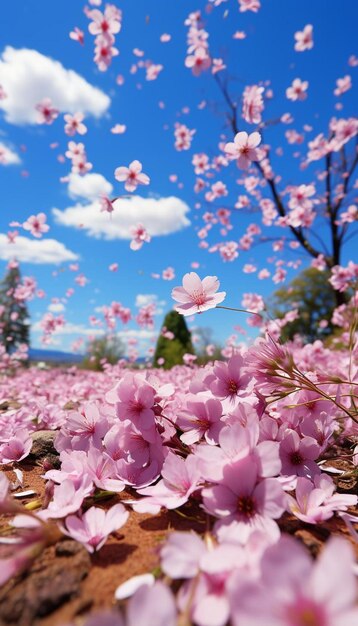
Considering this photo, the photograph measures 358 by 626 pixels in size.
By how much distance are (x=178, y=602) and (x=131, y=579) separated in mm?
181

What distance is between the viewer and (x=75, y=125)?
574 centimetres

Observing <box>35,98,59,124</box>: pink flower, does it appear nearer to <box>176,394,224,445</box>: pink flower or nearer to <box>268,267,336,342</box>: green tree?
<box>176,394,224,445</box>: pink flower

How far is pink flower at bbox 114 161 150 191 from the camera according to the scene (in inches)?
122

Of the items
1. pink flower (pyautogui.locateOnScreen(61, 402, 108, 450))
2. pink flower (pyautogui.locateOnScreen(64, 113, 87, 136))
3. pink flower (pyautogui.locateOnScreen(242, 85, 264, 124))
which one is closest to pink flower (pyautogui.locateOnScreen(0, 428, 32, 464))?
pink flower (pyautogui.locateOnScreen(61, 402, 108, 450))

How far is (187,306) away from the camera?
60.3 inches

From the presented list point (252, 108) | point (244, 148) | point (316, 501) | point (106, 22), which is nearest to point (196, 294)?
point (316, 501)

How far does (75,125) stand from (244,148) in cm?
448

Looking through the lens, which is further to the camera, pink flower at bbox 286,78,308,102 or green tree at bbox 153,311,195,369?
green tree at bbox 153,311,195,369

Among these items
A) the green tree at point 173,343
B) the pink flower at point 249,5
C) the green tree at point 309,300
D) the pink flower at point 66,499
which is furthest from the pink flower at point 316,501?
the green tree at point 309,300

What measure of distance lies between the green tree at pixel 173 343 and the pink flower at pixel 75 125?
1044cm

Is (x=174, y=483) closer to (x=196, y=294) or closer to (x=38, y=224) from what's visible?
(x=196, y=294)

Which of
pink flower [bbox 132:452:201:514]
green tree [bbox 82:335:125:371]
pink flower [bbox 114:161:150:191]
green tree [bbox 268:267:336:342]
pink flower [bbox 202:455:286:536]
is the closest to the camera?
pink flower [bbox 202:455:286:536]

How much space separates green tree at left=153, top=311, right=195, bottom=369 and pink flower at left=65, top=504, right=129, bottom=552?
A: 545 inches

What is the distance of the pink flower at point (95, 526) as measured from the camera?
101cm
